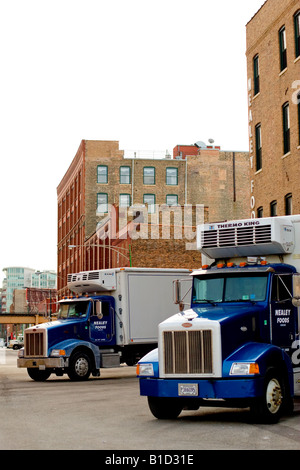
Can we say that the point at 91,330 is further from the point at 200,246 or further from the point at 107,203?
the point at 107,203

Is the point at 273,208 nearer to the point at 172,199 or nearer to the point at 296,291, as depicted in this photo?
the point at 296,291

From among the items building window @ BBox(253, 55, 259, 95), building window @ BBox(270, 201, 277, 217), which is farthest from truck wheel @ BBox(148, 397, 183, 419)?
building window @ BBox(253, 55, 259, 95)

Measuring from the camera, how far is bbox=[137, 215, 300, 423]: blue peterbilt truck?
1212cm

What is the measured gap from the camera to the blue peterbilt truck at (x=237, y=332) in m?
12.1

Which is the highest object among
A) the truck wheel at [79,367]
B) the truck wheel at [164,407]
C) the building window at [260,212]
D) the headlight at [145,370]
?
the building window at [260,212]

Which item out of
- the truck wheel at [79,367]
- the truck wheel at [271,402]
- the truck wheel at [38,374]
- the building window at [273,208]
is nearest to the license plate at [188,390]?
the truck wheel at [271,402]

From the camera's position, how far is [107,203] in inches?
3221

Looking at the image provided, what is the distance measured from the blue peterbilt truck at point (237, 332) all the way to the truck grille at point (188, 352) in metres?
0.02

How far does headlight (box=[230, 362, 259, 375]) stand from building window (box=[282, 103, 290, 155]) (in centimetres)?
2201

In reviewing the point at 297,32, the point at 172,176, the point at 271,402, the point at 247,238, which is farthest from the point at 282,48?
the point at 172,176

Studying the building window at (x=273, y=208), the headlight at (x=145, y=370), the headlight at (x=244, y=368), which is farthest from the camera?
the building window at (x=273, y=208)

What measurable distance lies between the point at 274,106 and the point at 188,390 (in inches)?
946

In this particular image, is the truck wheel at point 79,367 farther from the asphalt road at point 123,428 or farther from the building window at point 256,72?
the building window at point 256,72

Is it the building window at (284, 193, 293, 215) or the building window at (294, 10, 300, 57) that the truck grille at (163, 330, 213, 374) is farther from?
the building window at (294, 10, 300, 57)
